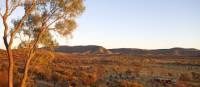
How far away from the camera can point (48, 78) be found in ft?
105

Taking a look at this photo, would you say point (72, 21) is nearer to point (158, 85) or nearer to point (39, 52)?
point (39, 52)

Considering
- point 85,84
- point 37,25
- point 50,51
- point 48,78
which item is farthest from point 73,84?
point 37,25

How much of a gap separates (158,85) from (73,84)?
6639mm

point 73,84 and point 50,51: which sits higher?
point 50,51

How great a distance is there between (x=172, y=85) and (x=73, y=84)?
7726 mm

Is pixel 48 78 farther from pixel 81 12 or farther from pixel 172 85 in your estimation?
pixel 81 12

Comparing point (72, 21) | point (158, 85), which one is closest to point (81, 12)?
point (72, 21)

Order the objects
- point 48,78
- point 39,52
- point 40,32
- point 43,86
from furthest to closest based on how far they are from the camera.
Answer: point 48,78, point 43,86, point 39,52, point 40,32

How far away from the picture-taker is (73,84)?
2778cm

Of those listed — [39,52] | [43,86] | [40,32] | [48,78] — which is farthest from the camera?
[48,78]

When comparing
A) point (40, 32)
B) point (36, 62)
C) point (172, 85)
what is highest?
point (40, 32)

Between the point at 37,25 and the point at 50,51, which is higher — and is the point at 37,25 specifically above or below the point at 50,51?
above

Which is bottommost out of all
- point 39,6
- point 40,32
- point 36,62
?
point 36,62

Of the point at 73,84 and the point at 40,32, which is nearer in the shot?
the point at 40,32
